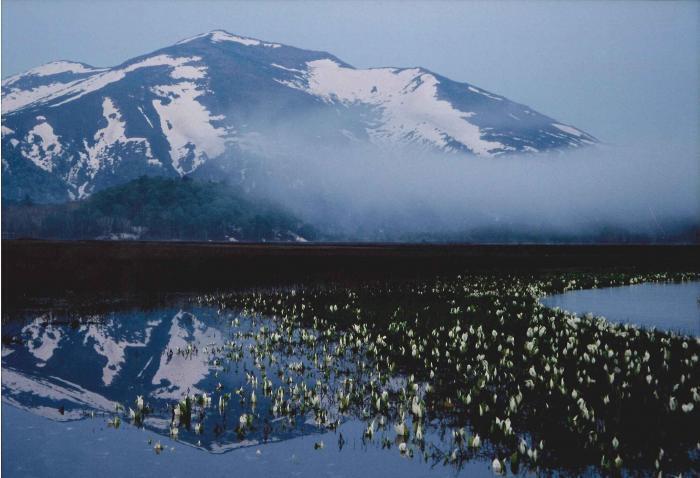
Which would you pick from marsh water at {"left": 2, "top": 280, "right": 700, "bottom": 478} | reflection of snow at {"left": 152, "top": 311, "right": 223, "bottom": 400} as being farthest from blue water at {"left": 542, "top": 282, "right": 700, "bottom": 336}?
reflection of snow at {"left": 152, "top": 311, "right": 223, "bottom": 400}

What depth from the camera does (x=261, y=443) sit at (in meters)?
14.2

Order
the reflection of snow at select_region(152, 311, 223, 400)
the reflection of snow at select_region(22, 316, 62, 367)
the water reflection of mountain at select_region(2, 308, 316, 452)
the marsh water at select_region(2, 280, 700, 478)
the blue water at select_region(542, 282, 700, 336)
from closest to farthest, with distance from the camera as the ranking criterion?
1. the marsh water at select_region(2, 280, 700, 478)
2. the water reflection of mountain at select_region(2, 308, 316, 452)
3. the reflection of snow at select_region(152, 311, 223, 400)
4. the reflection of snow at select_region(22, 316, 62, 367)
5. the blue water at select_region(542, 282, 700, 336)

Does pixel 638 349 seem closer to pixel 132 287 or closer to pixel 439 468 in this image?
pixel 439 468

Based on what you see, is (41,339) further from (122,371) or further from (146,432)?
(146,432)

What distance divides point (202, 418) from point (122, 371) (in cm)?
682

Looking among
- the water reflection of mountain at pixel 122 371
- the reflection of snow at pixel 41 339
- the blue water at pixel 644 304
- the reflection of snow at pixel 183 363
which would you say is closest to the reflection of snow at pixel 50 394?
the water reflection of mountain at pixel 122 371

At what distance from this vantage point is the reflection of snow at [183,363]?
18.7 metres

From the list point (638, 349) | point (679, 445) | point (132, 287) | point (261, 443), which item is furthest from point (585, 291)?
point (261, 443)

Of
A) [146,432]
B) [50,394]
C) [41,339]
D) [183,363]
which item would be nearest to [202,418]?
[146,432]

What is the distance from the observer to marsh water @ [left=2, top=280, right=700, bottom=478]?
42.9 feet

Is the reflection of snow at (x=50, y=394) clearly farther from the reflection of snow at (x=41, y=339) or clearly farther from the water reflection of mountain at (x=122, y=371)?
the reflection of snow at (x=41, y=339)

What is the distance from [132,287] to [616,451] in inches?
1739

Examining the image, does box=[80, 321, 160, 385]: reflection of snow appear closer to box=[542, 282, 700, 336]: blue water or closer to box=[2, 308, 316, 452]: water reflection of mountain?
box=[2, 308, 316, 452]: water reflection of mountain

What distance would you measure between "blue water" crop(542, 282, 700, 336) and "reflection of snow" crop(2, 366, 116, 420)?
21875 mm
